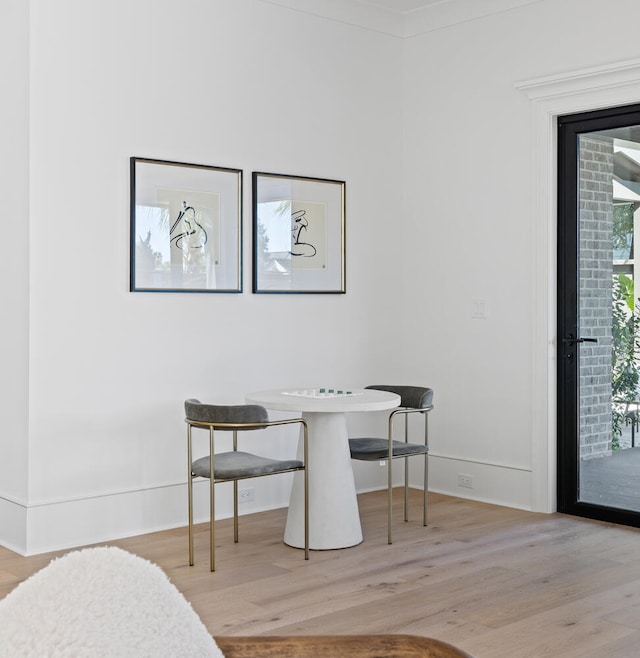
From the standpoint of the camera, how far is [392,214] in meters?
5.67

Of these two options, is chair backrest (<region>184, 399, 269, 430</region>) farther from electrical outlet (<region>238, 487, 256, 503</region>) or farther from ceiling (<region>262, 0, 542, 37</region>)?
ceiling (<region>262, 0, 542, 37</region>)

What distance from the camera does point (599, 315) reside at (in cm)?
480

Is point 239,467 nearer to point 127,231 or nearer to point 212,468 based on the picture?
point 212,468

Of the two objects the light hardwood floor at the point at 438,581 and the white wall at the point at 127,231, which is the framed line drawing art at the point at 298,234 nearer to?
the white wall at the point at 127,231

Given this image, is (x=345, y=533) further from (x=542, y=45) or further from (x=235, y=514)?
(x=542, y=45)

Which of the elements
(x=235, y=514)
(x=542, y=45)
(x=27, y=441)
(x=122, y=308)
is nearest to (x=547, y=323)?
(x=542, y=45)

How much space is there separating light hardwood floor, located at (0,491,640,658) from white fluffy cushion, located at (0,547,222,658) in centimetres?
212

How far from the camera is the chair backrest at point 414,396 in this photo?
471cm

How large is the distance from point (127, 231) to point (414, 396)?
1767 millimetres

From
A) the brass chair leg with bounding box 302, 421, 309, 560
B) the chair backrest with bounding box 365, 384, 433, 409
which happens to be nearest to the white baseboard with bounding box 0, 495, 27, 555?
the brass chair leg with bounding box 302, 421, 309, 560

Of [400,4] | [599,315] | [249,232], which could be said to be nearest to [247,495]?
[249,232]

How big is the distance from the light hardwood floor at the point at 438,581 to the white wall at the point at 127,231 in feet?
1.38

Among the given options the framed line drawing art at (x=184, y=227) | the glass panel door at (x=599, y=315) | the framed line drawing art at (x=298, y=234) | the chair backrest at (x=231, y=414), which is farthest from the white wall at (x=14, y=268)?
the glass panel door at (x=599, y=315)

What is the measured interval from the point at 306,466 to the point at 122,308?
1243 millimetres
